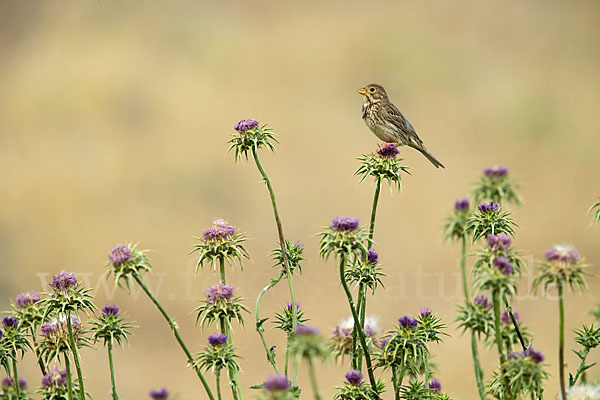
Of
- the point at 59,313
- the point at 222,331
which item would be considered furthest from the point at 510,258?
the point at 59,313

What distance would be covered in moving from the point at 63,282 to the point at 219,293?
0.52 m

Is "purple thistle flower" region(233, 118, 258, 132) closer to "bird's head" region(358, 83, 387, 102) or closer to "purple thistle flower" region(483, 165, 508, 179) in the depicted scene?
"purple thistle flower" region(483, 165, 508, 179)

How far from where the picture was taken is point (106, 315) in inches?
86.4

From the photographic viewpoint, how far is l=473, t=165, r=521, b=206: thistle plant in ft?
12.0

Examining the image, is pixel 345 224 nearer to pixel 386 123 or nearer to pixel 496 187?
pixel 496 187

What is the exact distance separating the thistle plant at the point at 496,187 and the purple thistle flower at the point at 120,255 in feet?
7.25

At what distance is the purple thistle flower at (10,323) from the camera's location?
2.22m

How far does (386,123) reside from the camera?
4.08 meters

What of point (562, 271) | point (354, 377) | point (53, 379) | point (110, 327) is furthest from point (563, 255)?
point (53, 379)

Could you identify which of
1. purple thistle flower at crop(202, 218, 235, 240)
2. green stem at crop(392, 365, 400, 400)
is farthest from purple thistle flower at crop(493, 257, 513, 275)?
purple thistle flower at crop(202, 218, 235, 240)

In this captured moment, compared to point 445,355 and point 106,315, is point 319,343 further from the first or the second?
point 445,355

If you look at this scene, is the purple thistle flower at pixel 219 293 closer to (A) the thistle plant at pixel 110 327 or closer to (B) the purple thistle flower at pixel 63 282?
(A) the thistle plant at pixel 110 327

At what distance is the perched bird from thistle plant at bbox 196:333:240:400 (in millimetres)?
2280

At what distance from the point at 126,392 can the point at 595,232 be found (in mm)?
6519
